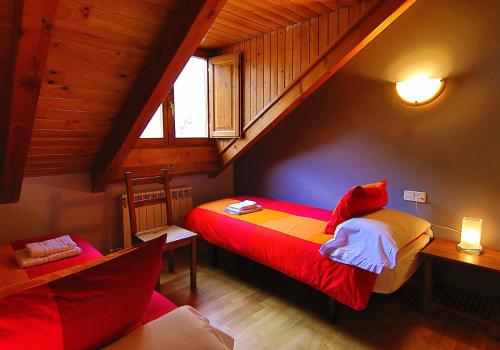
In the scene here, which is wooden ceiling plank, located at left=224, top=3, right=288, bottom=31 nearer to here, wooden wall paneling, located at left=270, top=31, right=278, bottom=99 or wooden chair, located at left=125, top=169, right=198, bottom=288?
wooden wall paneling, located at left=270, top=31, right=278, bottom=99

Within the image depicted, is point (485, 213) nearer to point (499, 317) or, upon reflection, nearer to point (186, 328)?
point (499, 317)

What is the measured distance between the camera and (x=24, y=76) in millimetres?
1531

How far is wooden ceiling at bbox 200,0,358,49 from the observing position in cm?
228

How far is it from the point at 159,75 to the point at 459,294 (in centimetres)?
267

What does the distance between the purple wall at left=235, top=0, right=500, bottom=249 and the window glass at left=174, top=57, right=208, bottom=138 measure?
1.10 meters

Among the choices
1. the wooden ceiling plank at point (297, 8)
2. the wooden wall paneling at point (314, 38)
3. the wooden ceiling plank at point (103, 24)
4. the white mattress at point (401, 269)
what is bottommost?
the white mattress at point (401, 269)

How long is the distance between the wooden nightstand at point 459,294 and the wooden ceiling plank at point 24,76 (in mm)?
2598

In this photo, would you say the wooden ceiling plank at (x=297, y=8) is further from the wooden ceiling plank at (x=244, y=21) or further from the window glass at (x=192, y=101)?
the window glass at (x=192, y=101)

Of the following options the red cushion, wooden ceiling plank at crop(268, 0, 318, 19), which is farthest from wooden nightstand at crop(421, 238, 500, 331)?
wooden ceiling plank at crop(268, 0, 318, 19)

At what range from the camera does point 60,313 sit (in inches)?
28.8

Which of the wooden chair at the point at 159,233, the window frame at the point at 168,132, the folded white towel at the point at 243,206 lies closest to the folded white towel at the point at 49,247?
the wooden chair at the point at 159,233

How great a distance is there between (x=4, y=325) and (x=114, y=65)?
161 cm

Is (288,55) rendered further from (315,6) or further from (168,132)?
(168,132)

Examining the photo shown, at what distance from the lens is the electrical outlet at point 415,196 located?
2566 millimetres
